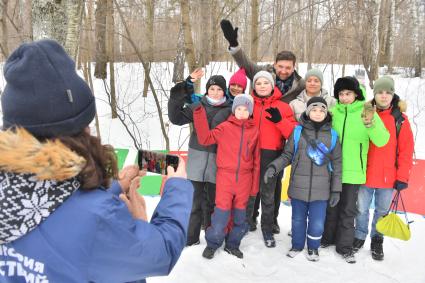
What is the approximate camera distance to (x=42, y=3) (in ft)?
8.74

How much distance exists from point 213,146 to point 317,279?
151cm

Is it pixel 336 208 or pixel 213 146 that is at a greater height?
pixel 213 146

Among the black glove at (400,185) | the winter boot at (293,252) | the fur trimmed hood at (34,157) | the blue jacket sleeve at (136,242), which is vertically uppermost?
the fur trimmed hood at (34,157)

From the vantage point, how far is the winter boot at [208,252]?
3311 millimetres

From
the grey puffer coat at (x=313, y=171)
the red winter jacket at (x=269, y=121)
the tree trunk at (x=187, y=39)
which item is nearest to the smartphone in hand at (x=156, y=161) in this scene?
the grey puffer coat at (x=313, y=171)

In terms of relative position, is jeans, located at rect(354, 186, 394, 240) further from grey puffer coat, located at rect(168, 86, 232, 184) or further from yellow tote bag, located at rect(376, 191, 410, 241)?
grey puffer coat, located at rect(168, 86, 232, 184)

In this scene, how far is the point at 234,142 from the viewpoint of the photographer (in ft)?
10.6

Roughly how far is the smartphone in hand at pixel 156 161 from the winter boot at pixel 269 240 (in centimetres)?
230

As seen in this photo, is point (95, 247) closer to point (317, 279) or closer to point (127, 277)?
point (127, 277)

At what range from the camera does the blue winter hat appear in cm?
96

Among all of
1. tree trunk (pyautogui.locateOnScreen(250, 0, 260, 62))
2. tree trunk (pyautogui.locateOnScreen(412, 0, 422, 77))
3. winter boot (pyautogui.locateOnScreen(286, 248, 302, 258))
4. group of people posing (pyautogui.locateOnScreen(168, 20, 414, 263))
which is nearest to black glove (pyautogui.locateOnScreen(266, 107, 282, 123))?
group of people posing (pyautogui.locateOnScreen(168, 20, 414, 263))

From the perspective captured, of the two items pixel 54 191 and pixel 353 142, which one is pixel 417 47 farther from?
pixel 54 191

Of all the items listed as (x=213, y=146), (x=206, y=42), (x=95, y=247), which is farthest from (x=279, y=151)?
(x=95, y=247)

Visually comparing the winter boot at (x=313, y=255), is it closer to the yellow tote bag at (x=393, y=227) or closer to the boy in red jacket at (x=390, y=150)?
the yellow tote bag at (x=393, y=227)
